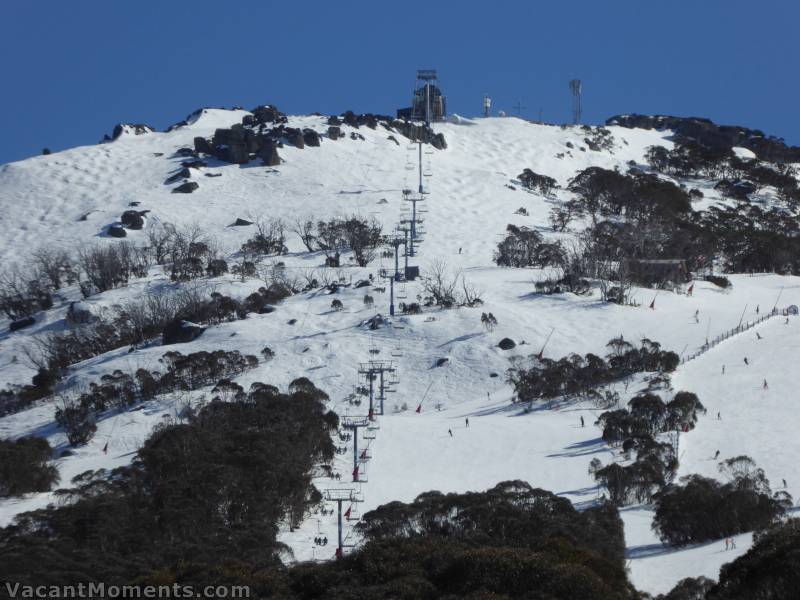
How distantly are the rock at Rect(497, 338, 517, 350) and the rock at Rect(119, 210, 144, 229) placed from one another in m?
48.0

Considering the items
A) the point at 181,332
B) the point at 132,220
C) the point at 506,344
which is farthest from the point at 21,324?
the point at 506,344

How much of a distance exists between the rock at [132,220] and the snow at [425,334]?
4.46ft

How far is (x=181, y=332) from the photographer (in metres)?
57.2

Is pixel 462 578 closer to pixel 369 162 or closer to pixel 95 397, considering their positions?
pixel 95 397

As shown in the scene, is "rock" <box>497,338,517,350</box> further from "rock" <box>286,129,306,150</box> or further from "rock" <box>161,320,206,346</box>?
"rock" <box>286,129,306,150</box>

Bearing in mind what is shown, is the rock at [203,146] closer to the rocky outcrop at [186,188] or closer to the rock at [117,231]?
the rocky outcrop at [186,188]

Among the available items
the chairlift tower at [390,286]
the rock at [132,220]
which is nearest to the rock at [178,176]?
the rock at [132,220]

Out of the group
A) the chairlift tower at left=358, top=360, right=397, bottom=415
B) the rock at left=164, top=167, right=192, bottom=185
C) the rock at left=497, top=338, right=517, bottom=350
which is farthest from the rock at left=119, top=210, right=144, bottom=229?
the rock at left=497, top=338, right=517, bottom=350

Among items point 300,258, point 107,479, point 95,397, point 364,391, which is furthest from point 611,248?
point 107,479

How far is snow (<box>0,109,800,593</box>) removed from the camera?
34906 millimetres

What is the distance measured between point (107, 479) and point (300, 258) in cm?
4561

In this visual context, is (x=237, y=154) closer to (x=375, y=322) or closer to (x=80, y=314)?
(x=80, y=314)

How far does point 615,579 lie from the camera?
59.7 ft

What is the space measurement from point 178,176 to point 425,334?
5687 centimetres
